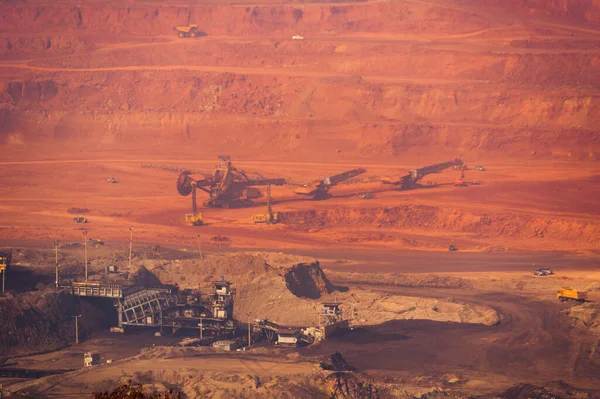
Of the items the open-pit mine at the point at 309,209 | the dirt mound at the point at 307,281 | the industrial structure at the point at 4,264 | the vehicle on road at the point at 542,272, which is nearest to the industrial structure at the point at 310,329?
the open-pit mine at the point at 309,209

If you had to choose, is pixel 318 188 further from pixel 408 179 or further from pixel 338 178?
pixel 408 179

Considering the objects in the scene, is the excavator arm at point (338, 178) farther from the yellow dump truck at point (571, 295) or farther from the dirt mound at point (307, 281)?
the yellow dump truck at point (571, 295)

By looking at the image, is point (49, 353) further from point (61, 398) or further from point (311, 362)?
point (311, 362)

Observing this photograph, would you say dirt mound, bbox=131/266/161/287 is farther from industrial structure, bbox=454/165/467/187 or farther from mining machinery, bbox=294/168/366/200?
industrial structure, bbox=454/165/467/187

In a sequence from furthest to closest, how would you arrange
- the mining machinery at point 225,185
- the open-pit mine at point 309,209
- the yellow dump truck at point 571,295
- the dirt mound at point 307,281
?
1. the mining machinery at point 225,185
2. the dirt mound at point 307,281
3. the yellow dump truck at point 571,295
4. the open-pit mine at point 309,209

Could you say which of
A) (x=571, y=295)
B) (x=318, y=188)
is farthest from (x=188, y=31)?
(x=571, y=295)

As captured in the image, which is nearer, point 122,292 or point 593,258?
point 122,292

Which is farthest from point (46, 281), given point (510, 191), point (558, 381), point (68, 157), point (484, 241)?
point (68, 157)
